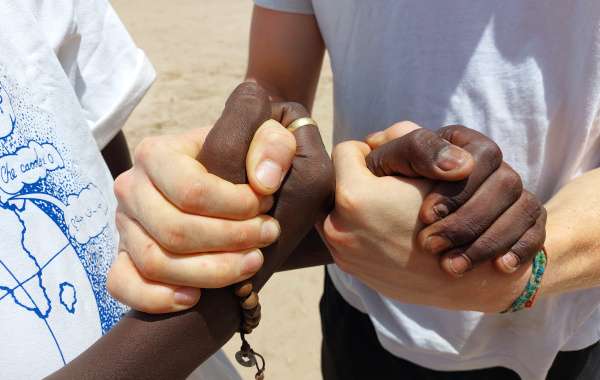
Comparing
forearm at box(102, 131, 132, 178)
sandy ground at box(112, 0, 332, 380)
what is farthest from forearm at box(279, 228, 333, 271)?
sandy ground at box(112, 0, 332, 380)

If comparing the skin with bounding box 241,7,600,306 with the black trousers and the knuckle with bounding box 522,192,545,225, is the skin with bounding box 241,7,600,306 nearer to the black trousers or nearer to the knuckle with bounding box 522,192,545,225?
the knuckle with bounding box 522,192,545,225

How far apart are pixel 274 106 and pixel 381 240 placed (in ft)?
0.82

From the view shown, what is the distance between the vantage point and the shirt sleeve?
117cm

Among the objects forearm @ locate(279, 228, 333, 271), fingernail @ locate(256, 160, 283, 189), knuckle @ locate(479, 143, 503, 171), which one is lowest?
forearm @ locate(279, 228, 333, 271)

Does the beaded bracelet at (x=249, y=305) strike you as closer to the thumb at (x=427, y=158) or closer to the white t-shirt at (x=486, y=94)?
the thumb at (x=427, y=158)

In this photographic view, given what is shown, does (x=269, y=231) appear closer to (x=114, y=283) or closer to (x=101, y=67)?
(x=114, y=283)

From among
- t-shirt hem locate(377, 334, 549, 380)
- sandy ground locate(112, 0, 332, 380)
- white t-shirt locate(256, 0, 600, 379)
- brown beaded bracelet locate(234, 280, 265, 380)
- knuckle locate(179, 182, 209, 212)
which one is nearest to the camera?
knuckle locate(179, 182, 209, 212)

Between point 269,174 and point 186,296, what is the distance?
0.19 meters

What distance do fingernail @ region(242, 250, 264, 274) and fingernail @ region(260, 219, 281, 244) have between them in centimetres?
2

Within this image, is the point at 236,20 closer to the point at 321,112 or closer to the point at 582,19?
the point at 321,112

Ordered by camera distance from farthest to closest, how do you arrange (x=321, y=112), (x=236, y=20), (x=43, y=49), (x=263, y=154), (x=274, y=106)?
1. (x=236, y=20)
2. (x=321, y=112)
3. (x=43, y=49)
4. (x=274, y=106)
5. (x=263, y=154)

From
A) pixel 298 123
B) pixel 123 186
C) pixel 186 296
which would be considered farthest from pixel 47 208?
pixel 298 123

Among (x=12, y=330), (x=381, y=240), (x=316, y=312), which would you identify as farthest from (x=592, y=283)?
(x=316, y=312)

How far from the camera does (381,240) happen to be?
0.80 m
